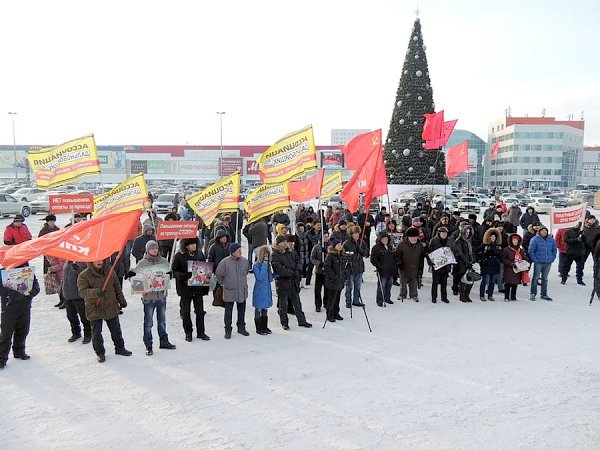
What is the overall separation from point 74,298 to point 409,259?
19.8ft

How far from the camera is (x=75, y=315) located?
6.90 meters

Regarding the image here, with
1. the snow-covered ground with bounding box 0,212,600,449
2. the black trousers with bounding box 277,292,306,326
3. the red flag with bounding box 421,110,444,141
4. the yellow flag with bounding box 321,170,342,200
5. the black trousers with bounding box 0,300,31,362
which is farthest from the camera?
the red flag with bounding box 421,110,444,141

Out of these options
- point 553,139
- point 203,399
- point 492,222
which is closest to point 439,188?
point 492,222

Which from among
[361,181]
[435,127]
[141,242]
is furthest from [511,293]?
[435,127]

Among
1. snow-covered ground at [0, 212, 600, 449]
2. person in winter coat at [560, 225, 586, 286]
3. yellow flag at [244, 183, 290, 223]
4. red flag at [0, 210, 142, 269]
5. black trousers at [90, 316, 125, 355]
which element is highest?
yellow flag at [244, 183, 290, 223]

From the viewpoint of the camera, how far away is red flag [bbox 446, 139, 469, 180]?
1770cm

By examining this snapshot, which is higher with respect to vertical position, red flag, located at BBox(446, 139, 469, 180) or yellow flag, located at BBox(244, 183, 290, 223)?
red flag, located at BBox(446, 139, 469, 180)

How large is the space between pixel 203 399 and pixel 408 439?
2.21 m

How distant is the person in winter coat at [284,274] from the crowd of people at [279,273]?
0.05ft

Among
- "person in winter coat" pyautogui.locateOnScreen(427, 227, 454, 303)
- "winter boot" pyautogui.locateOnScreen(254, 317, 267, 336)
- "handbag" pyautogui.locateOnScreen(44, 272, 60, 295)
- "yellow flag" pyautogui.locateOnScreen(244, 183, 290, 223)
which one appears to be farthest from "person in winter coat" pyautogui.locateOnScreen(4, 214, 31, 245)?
"person in winter coat" pyautogui.locateOnScreen(427, 227, 454, 303)

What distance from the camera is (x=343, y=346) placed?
6.77m

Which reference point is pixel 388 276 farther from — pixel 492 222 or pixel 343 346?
pixel 492 222

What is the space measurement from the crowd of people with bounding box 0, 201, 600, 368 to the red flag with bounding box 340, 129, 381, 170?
164 cm

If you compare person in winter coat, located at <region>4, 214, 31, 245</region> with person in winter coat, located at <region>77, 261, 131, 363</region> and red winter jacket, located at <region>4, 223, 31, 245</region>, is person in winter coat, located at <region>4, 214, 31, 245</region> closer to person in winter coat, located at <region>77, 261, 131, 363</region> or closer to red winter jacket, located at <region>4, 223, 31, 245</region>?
red winter jacket, located at <region>4, 223, 31, 245</region>
